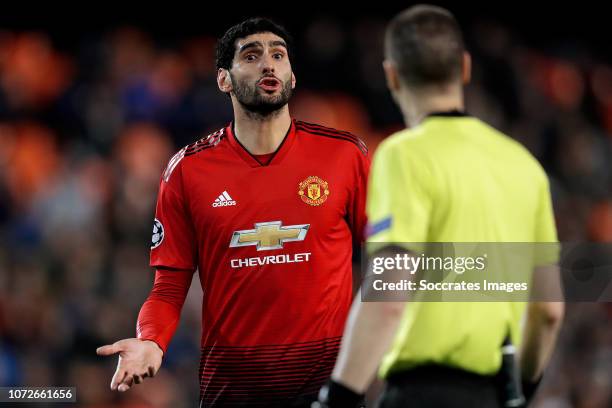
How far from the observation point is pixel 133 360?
14.7 ft

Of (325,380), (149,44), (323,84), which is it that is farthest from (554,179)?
(325,380)

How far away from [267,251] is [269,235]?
0.07 metres

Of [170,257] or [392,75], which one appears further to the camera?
[170,257]

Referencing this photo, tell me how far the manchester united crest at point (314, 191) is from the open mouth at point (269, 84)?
1.49 feet

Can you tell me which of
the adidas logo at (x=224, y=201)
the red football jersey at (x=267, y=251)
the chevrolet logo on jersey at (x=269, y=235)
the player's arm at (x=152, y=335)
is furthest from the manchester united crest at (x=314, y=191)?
the player's arm at (x=152, y=335)

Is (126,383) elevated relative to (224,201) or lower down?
lower down

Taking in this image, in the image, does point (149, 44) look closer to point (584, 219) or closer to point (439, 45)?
point (584, 219)

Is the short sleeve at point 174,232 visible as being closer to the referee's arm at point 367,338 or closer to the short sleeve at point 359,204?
the short sleeve at point 359,204

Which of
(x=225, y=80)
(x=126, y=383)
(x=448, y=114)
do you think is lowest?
(x=126, y=383)

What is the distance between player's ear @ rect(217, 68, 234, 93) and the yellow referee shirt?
6.59 ft

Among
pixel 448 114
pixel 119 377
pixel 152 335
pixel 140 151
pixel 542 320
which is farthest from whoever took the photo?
pixel 140 151

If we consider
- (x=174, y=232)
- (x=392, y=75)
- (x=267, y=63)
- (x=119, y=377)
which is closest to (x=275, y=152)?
(x=267, y=63)

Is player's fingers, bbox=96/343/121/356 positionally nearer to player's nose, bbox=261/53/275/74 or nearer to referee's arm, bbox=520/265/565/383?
player's nose, bbox=261/53/275/74

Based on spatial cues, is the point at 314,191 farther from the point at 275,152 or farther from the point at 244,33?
the point at 244,33
